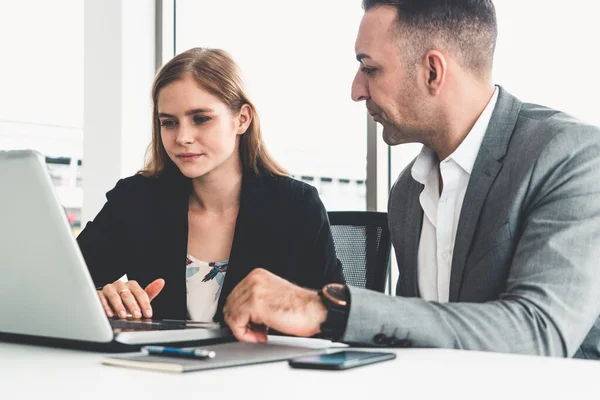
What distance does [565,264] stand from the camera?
1.19m

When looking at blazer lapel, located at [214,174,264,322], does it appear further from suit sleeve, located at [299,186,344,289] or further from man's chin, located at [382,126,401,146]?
man's chin, located at [382,126,401,146]

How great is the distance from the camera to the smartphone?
0.82 metres

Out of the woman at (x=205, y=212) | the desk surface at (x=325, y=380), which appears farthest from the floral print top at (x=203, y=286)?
the desk surface at (x=325, y=380)

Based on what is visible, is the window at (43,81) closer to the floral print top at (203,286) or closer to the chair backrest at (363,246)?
the floral print top at (203,286)

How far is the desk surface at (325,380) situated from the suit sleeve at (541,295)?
10 centimetres

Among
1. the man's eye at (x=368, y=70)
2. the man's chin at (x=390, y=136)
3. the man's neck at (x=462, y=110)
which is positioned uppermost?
the man's eye at (x=368, y=70)

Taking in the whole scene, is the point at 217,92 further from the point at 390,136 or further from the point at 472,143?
the point at 472,143

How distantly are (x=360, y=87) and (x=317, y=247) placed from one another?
520mm

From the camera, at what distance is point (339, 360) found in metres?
0.85

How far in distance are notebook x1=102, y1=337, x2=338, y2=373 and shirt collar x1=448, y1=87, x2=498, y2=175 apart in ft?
2.14

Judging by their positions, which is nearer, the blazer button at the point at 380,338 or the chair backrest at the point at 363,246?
the blazer button at the point at 380,338

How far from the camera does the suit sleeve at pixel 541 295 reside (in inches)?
40.8

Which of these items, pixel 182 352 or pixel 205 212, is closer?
pixel 182 352

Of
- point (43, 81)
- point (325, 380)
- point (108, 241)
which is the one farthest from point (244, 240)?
point (43, 81)
